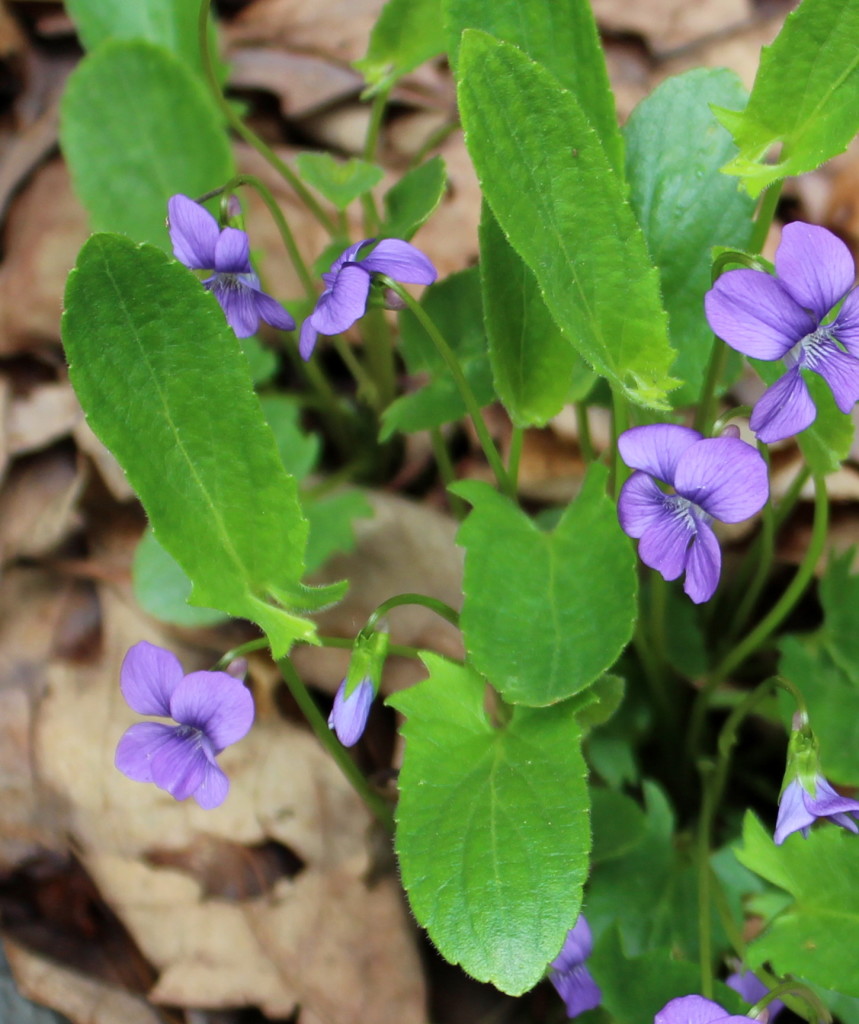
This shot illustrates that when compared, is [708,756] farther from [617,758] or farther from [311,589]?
[311,589]

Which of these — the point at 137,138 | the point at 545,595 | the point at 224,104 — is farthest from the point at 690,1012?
the point at 137,138

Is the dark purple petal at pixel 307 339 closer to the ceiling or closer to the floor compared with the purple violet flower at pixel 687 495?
closer to the ceiling

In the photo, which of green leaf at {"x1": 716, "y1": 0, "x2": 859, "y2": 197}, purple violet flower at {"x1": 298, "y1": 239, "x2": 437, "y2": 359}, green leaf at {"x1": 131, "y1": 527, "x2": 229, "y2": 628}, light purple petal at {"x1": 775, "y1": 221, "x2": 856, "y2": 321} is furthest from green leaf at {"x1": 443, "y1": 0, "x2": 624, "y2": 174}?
green leaf at {"x1": 131, "y1": 527, "x2": 229, "y2": 628}

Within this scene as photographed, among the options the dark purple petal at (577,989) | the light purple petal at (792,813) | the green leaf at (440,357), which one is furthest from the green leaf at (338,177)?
the dark purple petal at (577,989)

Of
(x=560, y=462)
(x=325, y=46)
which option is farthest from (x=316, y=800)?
(x=325, y=46)

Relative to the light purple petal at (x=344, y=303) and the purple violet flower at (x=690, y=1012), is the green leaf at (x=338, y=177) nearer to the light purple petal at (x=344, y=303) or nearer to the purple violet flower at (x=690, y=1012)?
the light purple petal at (x=344, y=303)

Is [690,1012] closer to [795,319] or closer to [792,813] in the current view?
[792,813]
